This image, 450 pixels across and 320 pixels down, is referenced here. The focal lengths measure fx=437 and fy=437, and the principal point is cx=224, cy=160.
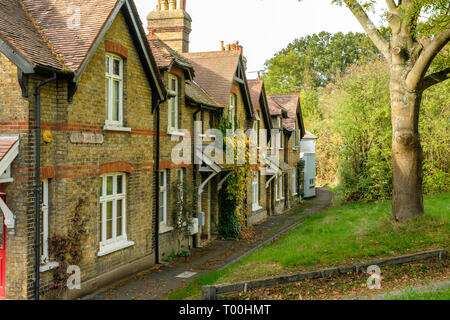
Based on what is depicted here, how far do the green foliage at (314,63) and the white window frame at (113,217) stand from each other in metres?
58.0

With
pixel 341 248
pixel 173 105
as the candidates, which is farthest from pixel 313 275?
pixel 173 105

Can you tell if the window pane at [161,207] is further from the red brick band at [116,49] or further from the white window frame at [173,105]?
the red brick band at [116,49]

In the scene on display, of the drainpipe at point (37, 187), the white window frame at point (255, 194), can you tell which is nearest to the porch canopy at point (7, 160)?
the drainpipe at point (37, 187)

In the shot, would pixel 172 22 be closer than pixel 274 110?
Yes

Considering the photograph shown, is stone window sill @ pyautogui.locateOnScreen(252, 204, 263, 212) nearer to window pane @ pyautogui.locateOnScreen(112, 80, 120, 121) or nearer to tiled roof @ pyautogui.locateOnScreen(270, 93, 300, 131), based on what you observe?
tiled roof @ pyautogui.locateOnScreen(270, 93, 300, 131)

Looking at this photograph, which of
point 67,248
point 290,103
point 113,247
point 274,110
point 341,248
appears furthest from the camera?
point 290,103

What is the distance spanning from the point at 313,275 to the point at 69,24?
8600 mm

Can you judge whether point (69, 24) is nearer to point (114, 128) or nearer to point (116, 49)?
point (116, 49)

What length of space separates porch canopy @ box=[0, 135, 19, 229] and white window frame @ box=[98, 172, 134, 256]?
2.78 m

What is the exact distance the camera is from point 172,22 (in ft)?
69.9

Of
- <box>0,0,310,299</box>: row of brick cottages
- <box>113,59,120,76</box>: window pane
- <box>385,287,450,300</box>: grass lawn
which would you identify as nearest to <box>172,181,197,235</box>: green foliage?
<box>0,0,310,299</box>: row of brick cottages

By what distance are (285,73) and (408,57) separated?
59.1 m

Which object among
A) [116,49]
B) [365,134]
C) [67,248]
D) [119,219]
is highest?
[116,49]

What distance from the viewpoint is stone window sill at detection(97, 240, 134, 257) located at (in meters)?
11.4
